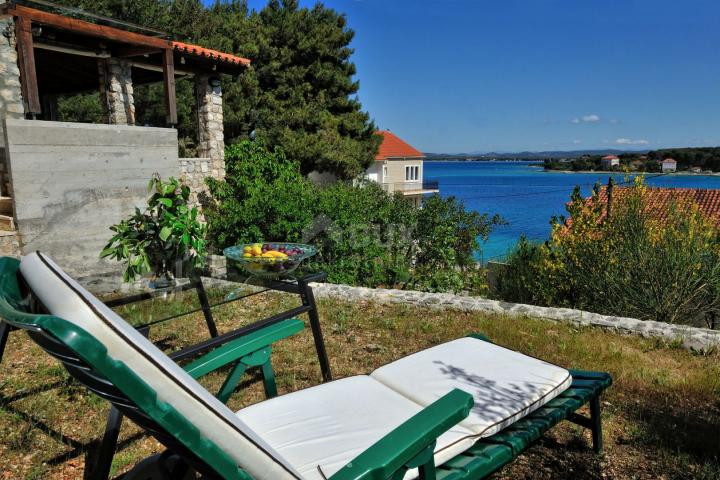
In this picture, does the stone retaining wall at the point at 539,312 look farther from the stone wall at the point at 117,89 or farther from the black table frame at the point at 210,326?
the stone wall at the point at 117,89

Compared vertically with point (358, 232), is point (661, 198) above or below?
above

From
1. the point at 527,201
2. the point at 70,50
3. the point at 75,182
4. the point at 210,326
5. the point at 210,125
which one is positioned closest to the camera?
the point at 210,326

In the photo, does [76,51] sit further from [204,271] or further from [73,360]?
[73,360]

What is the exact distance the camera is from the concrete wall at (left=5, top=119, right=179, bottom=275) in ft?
19.9

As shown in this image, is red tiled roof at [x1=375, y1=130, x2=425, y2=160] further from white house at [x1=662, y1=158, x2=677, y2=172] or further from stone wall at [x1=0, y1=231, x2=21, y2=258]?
stone wall at [x1=0, y1=231, x2=21, y2=258]

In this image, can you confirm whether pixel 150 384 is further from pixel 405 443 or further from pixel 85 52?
pixel 85 52

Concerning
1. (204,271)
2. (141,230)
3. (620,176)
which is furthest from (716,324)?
(141,230)

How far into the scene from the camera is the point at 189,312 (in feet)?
8.86

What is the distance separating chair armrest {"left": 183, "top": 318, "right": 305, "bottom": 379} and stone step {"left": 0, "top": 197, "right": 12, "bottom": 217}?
5.81 metres

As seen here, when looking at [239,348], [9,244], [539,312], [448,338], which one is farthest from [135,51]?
[239,348]

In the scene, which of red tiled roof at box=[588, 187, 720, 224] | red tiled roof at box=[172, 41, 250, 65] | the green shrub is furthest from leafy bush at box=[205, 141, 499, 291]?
red tiled roof at box=[588, 187, 720, 224]

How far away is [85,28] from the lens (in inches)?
303

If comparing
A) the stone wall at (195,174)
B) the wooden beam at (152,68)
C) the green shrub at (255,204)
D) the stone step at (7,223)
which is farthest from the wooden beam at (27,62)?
the green shrub at (255,204)

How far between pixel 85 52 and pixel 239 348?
8.95 metres
